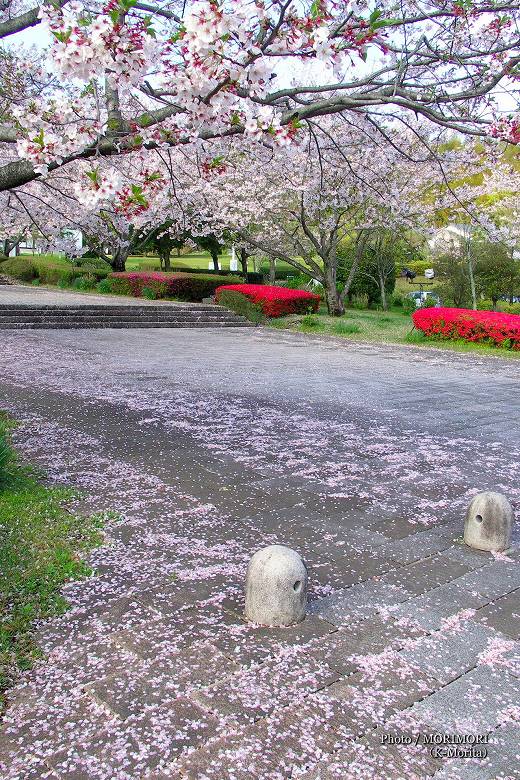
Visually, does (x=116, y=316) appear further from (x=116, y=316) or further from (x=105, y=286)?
(x=105, y=286)

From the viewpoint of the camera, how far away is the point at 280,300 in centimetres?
1978

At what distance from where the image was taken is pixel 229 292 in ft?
68.1

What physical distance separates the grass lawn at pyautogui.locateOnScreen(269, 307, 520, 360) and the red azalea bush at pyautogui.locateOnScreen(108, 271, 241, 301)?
4757 mm

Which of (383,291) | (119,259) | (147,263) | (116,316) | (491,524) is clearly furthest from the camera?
(147,263)

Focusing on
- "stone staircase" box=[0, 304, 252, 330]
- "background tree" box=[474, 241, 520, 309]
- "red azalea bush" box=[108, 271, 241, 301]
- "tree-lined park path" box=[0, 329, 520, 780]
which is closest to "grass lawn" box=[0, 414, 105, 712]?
"tree-lined park path" box=[0, 329, 520, 780]

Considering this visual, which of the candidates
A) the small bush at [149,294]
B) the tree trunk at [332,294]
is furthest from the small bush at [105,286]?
the tree trunk at [332,294]

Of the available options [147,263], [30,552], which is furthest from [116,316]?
[147,263]

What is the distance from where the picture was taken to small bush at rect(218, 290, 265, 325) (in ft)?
65.7

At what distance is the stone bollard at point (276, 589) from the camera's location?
2910 millimetres

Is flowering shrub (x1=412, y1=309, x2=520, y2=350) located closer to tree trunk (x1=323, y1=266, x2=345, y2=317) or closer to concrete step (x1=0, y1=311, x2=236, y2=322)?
tree trunk (x1=323, y1=266, x2=345, y2=317)

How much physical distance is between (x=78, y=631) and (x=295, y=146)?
3.45 metres

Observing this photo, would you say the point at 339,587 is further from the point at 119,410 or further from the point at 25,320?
the point at 25,320

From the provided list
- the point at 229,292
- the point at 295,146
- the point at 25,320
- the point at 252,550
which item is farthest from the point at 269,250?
the point at 252,550

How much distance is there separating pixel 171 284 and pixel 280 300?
556 centimetres
